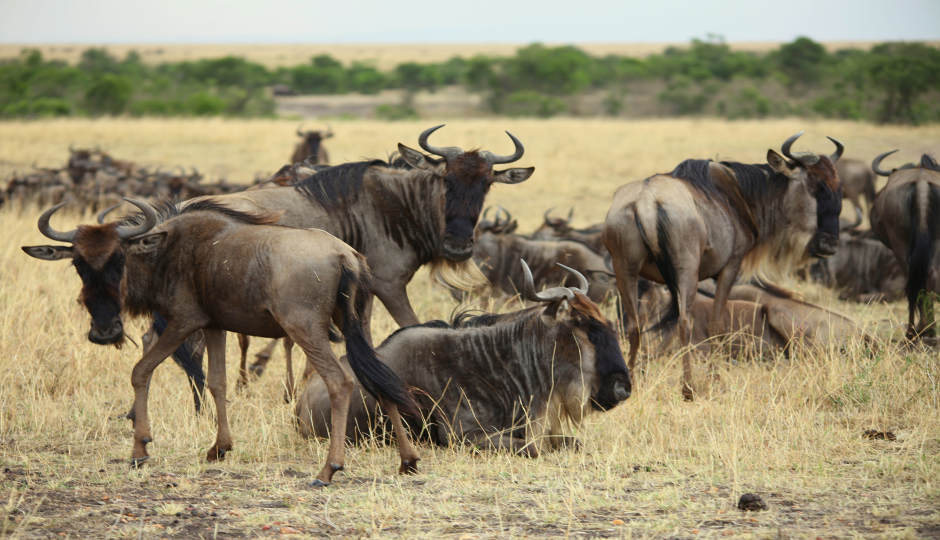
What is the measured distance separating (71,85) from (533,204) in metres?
33.3

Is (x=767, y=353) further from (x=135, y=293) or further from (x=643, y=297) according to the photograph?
(x=135, y=293)

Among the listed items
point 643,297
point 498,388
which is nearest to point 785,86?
point 643,297

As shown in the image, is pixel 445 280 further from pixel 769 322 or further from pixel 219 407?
pixel 769 322

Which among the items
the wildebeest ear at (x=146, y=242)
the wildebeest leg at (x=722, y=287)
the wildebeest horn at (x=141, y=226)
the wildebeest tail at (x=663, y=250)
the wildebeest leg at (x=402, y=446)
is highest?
the wildebeest horn at (x=141, y=226)

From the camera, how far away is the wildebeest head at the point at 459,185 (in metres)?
5.43

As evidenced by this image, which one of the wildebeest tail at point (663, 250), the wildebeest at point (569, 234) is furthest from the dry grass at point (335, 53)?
the wildebeest tail at point (663, 250)

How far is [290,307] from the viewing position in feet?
12.9

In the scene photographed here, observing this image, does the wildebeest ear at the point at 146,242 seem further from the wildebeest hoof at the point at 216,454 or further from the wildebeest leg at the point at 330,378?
the wildebeest hoof at the point at 216,454

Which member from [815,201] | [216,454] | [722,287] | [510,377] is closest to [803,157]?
[815,201]

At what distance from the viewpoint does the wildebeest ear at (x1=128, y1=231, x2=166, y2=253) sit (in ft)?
13.8

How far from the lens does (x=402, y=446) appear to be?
4.19 m

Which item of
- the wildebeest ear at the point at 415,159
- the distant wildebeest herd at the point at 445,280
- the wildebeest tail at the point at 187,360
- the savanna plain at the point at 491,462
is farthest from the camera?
the wildebeest ear at the point at 415,159

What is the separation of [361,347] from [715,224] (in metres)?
3.12

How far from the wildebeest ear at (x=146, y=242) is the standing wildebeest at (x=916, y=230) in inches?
214
